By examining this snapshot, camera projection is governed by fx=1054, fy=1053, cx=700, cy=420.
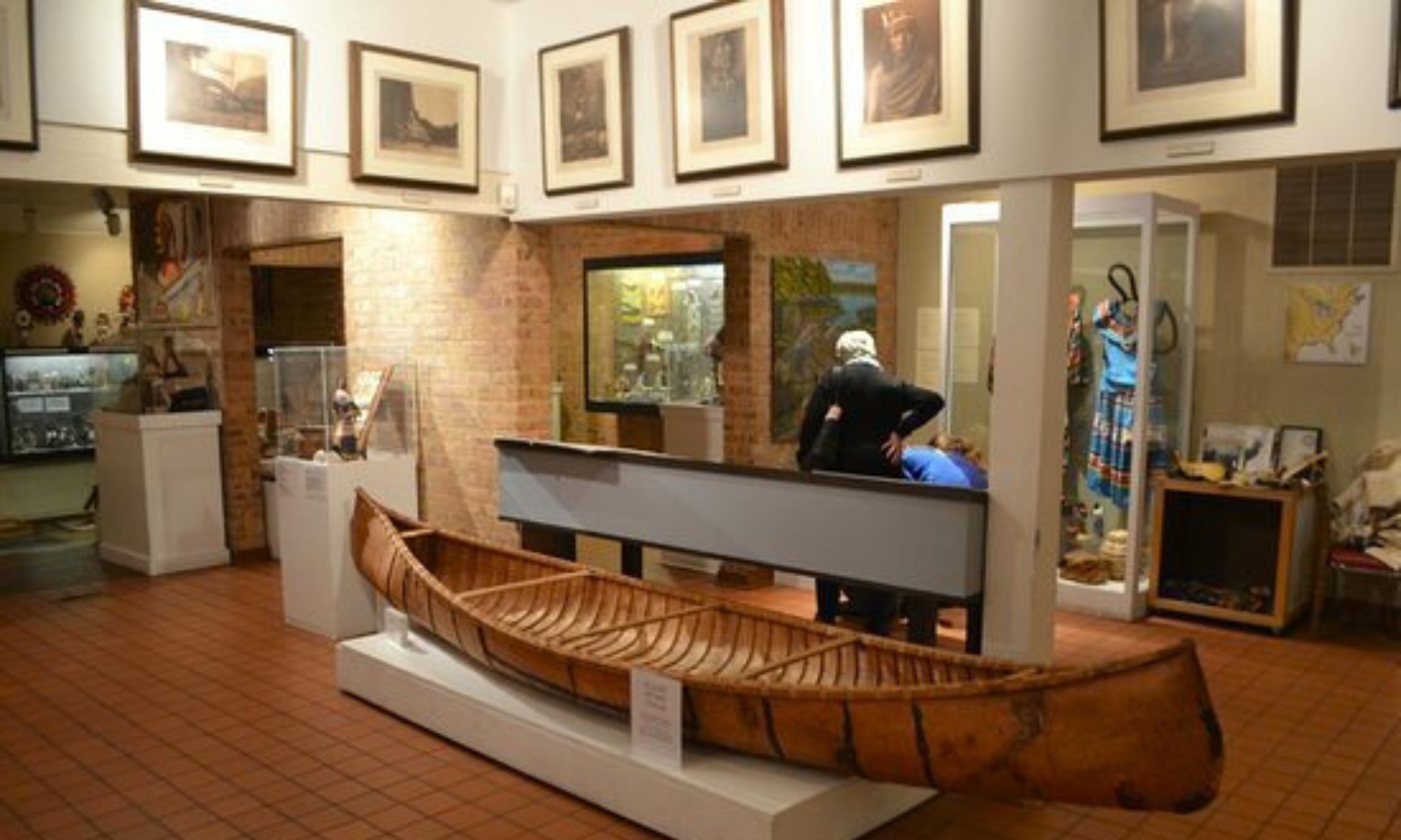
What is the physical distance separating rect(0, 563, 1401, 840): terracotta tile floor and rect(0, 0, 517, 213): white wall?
2471 millimetres

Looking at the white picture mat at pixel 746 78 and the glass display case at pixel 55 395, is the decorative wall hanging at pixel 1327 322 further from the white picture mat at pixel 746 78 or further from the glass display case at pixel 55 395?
the glass display case at pixel 55 395

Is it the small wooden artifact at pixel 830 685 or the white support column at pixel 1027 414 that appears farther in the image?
the white support column at pixel 1027 414

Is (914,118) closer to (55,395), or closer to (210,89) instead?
(210,89)

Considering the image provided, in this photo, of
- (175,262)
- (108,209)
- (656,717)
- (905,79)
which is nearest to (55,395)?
(108,209)

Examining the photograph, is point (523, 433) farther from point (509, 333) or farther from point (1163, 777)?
point (1163, 777)

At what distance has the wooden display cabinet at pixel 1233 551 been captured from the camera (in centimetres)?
614

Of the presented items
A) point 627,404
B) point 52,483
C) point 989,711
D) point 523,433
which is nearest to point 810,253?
point 627,404

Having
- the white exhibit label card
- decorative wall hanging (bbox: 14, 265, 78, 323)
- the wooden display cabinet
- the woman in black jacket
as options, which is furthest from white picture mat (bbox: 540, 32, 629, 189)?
decorative wall hanging (bbox: 14, 265, 78, 323)

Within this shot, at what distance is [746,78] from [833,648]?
9.21 ft

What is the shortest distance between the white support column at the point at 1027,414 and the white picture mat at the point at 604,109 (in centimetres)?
238

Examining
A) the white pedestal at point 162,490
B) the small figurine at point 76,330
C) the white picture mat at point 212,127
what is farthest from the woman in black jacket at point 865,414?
the small figurine at point 76,330

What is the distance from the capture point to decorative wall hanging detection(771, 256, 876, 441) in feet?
25.2

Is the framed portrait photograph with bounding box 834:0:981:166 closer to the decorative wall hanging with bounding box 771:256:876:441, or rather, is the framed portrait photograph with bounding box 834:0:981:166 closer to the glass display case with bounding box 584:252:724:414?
the decorative wall hanging with bounding box 771:256:876:441

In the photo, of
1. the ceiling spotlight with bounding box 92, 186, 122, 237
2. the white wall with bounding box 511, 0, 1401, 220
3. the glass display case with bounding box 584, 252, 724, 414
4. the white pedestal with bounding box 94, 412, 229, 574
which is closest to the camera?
the white wall with bounding box 511, 0, 1401, 220
